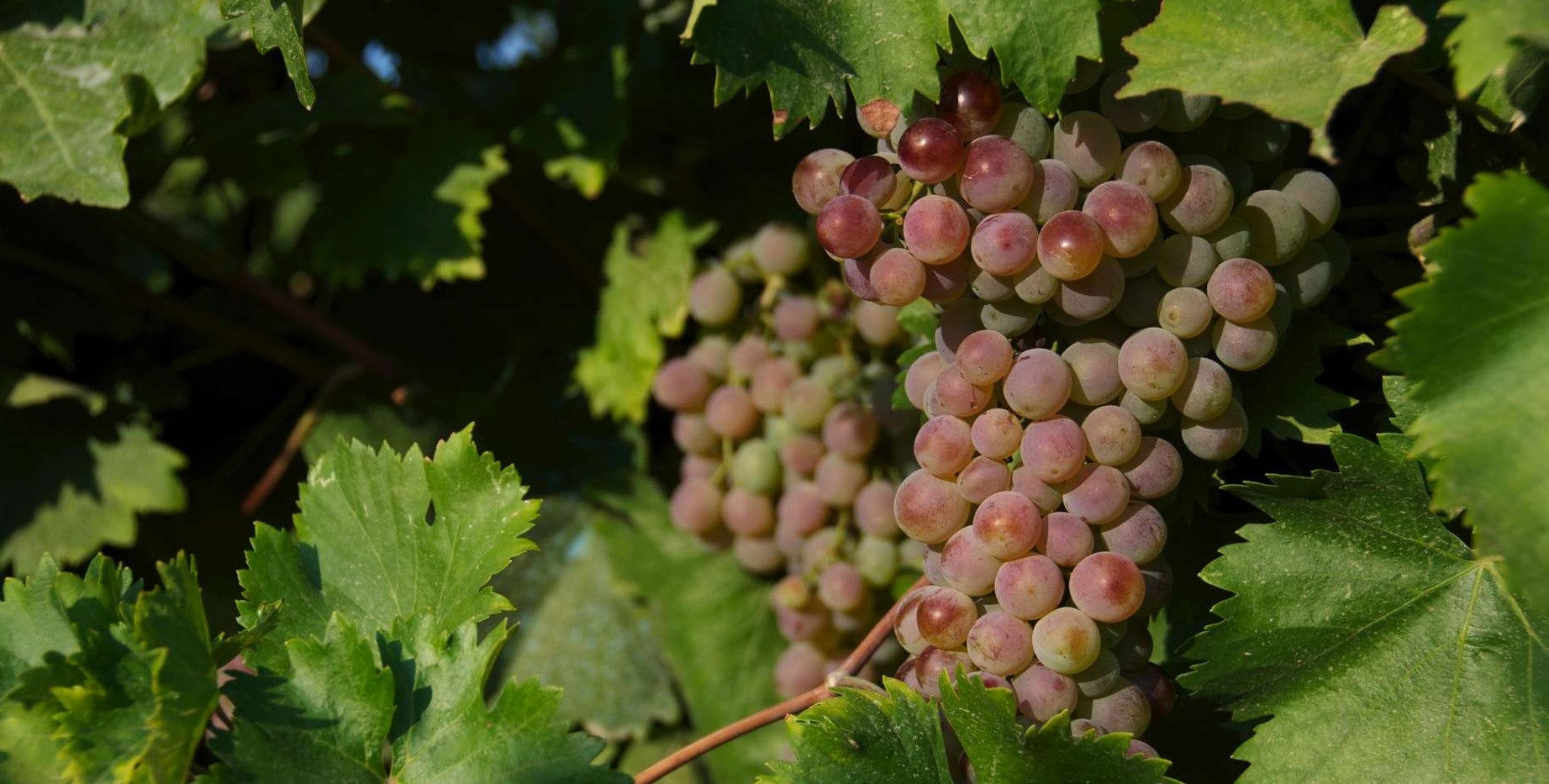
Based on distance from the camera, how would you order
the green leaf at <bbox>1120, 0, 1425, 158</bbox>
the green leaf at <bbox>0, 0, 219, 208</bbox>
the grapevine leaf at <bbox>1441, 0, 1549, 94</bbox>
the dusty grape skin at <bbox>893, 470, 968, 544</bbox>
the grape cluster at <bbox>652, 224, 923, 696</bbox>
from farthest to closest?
the grape cluster at <bbox>652, 224, 923, 696</bbox> → the green leaf at <bbox>0, 0, 219, 208</bbox> → the dusty grape skin at <bbox>893, 470, 968, 544</bbox> → the green leaf at <bbox>1120, 0, 1425, 158</bbox> → the grapevine leaf at <bbox>1441, 0, 1549, 94</bbox>

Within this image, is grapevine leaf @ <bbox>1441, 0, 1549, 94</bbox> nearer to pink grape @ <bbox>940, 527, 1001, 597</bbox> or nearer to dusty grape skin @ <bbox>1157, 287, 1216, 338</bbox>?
dusty grape skin @ <bbox>1157, 287, 1216, 338</bbox>

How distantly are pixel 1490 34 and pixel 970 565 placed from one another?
349 millimetres

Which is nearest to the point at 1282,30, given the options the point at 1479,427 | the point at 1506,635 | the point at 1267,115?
the point at 1267,115

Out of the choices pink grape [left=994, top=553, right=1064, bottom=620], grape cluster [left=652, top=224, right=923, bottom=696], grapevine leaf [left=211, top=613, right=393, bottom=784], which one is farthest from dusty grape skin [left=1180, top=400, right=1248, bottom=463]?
grapevine leaf [left=211, top=613, right=393, bottom=784]

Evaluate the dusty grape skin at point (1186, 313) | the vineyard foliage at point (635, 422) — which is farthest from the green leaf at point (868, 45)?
the dusty grape skin at point (1186, 313)

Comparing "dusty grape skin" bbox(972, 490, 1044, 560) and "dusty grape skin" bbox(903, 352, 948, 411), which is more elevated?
"dusty grape skin" bbox(903, 352, 948, 411)

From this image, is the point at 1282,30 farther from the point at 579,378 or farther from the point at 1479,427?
the point at 579,378

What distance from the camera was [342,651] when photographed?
681 mm

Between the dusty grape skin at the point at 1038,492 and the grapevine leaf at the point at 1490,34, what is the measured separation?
278 mm

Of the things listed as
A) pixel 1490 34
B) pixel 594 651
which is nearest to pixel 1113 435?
pixel 1490 34

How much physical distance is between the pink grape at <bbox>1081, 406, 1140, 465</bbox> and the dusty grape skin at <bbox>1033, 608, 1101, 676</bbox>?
0.28ft

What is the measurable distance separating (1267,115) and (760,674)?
0.70m

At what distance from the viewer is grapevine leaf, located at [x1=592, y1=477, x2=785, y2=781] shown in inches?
45.7

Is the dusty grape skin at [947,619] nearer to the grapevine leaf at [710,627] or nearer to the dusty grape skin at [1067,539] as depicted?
the dusty grape skin at [1067,539]
